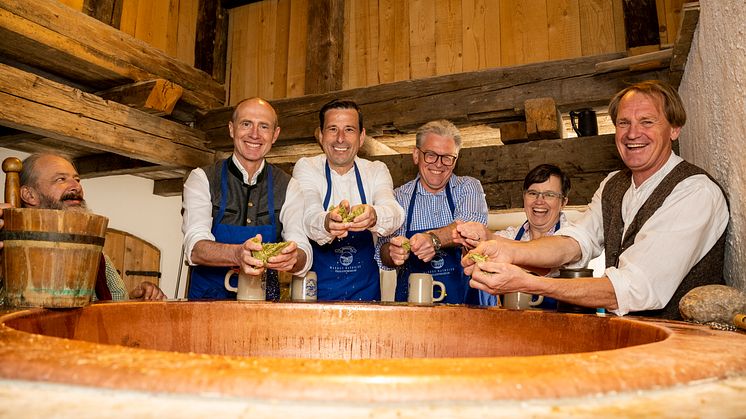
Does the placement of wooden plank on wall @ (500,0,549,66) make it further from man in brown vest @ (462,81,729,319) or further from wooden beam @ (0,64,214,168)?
wooden beam @ (0,64,214,168)

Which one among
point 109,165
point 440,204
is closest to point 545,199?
point 440,204

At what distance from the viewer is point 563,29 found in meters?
4.82

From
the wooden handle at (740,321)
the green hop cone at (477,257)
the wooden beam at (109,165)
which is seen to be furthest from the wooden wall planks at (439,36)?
the wooden handle at (740,321)

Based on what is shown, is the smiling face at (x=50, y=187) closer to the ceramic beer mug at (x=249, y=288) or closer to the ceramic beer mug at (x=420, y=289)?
the ceramic beer mug at (x=249, y=288)

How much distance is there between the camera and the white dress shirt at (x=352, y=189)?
2.98 meters

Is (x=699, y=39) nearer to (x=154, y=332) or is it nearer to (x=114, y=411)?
(x=154, y=332)

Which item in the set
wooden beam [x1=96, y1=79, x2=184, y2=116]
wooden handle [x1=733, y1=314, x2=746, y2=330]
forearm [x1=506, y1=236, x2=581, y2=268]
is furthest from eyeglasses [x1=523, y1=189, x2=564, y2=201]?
wooden beam [x1=96, y1=79, x2=184, y2=116]

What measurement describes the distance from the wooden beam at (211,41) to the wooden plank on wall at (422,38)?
2185 millimetres

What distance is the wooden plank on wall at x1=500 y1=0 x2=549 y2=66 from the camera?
489 centimetres

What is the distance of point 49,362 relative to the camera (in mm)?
601

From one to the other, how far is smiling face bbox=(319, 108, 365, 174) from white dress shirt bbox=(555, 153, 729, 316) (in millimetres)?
1691

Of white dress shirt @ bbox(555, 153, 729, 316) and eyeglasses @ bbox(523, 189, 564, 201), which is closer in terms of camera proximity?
white dress shirt @ bbox(555, 153, 729, 316)

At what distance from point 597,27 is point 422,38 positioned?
5.16 feet

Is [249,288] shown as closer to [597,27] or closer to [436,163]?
[436,163]
